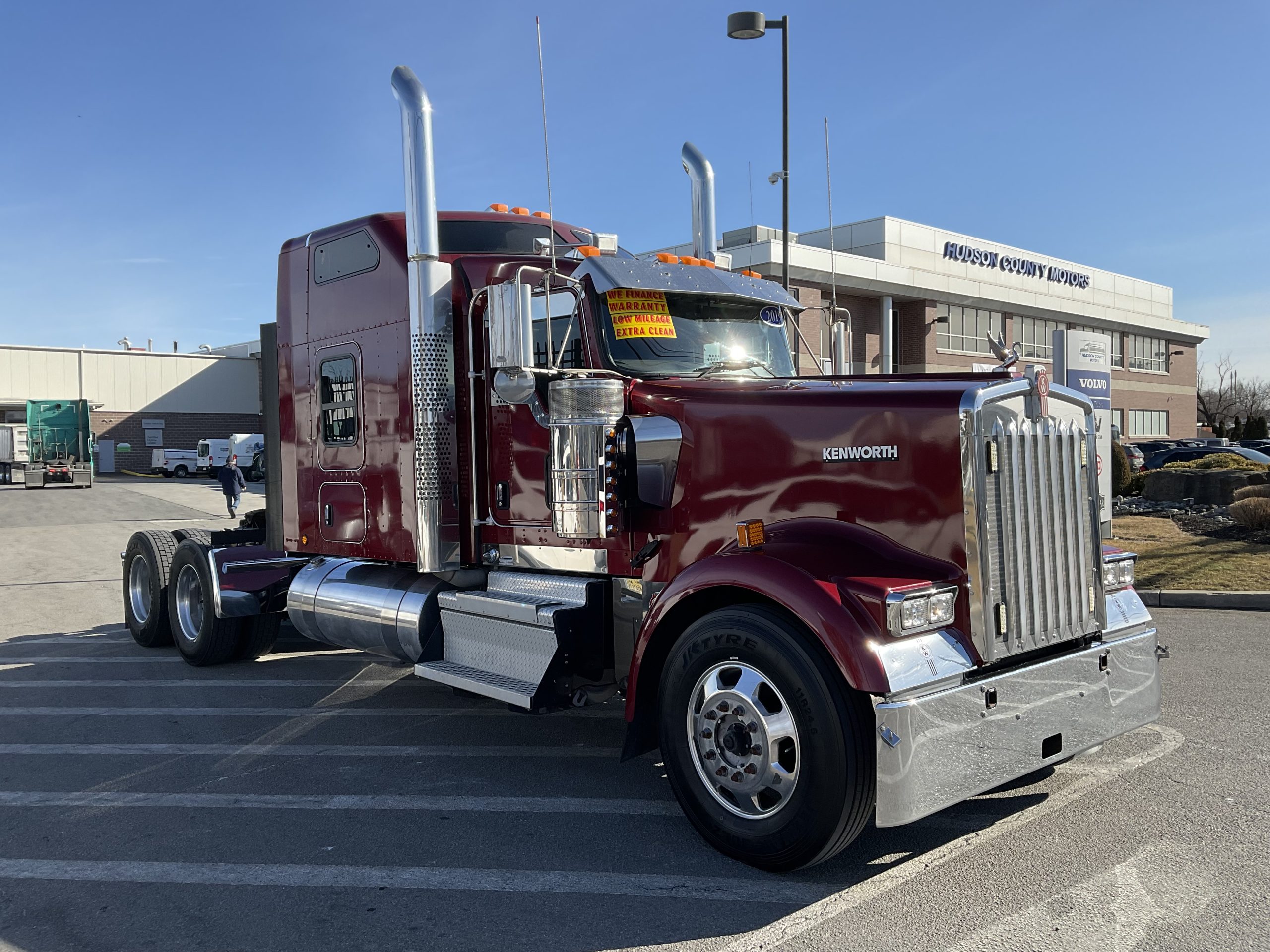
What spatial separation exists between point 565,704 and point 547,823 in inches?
28.8

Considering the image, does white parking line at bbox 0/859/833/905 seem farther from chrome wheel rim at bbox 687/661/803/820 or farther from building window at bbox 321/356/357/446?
building window at bbox 321/356/357/446

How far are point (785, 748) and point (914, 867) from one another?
699 mm

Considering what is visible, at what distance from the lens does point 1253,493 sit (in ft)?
49.1

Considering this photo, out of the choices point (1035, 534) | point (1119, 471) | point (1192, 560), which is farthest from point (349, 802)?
point (1119, 471)

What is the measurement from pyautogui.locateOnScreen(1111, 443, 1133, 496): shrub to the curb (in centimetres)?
784

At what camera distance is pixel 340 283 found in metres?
6.55

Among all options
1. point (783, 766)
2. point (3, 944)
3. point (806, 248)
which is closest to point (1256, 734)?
point (783, 766)

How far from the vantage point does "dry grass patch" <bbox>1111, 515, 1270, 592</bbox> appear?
34.2ft

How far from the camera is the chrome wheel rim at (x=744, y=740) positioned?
3.83 m

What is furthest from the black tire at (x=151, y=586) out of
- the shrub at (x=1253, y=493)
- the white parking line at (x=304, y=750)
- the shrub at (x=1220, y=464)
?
the shrub at (x=1220, y=464)

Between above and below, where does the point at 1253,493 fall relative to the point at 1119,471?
below

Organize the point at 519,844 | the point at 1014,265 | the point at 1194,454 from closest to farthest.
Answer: the point at 519,844 → the point at 1194,454 → the point at 1014,265

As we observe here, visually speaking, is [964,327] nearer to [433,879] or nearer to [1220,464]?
[1220,464]

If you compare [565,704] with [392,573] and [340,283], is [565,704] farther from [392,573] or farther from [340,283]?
[340,283]
